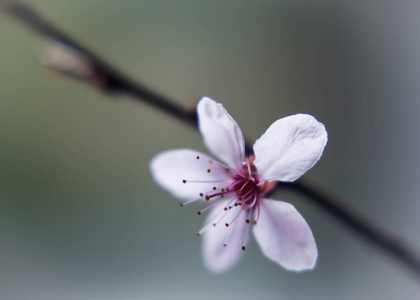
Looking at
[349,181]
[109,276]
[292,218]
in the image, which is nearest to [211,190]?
[292,218]

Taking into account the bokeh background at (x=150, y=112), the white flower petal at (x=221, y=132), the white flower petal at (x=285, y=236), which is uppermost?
the bokeh background at (x=150, y=112)

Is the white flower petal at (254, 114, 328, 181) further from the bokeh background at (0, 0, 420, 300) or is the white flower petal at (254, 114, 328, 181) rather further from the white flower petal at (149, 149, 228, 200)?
the bokeh background at (0, 0, 420, 300)

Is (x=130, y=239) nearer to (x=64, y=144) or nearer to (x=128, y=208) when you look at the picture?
(x=128, y=208)

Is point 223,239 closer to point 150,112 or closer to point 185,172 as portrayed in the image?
point 185,172

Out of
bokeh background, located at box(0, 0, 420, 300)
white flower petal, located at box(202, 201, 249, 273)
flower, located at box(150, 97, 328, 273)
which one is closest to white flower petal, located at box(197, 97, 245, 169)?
flower, located at box(150, 97, 328, 273)

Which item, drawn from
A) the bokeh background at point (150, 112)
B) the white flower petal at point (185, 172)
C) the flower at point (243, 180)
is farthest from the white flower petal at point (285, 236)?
the bokeh background at point (150, 112)

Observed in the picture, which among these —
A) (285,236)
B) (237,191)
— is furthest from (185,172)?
(285,236)

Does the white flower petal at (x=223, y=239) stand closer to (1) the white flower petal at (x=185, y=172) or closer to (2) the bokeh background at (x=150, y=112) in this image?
(1) the white flower petal at (x=185, y=172)
